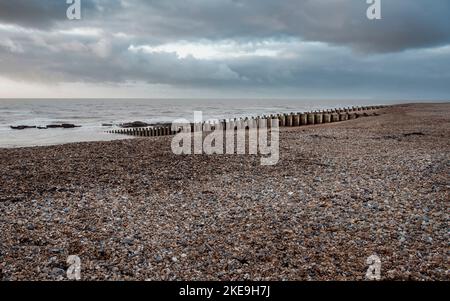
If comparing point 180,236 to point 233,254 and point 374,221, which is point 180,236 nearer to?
point 233,254

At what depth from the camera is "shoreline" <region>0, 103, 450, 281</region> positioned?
6.20 metres

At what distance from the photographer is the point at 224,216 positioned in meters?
8.41

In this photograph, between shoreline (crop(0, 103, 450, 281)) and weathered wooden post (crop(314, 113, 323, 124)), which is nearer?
shoreline (crop(0, 103, 450, 281))

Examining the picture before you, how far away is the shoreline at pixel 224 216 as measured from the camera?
6.20 meters

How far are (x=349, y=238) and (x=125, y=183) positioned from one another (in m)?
6.57

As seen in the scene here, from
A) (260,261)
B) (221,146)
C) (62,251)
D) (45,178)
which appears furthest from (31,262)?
(221,146)
